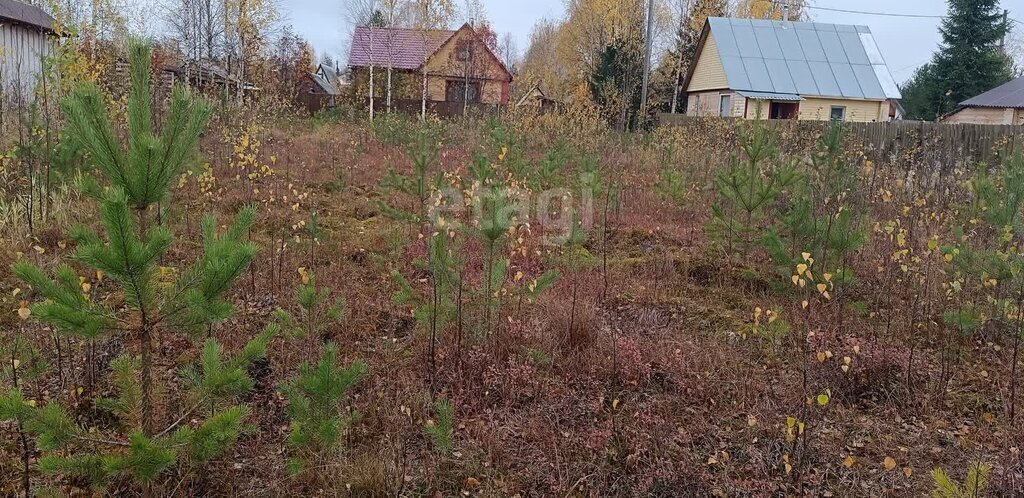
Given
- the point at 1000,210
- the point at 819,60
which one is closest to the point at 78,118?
the point at 1000,210

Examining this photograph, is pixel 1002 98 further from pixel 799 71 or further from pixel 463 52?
pixel 463 52

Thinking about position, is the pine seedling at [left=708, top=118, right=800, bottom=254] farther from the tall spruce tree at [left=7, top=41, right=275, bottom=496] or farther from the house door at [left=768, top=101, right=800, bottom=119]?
the house door at [left=768, top=101, right=800, bottom=119]

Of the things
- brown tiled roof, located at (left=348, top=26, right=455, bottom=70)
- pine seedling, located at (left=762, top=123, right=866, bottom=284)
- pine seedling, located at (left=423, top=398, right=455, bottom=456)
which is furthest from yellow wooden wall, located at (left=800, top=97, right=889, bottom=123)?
pine seedling, located at (left=423, top=398, right=455, bottom=456)

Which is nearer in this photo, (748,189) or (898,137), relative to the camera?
(748,189)

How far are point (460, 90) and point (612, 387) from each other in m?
30.0

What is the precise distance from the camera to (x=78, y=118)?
6.36 feet

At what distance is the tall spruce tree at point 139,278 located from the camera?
1.85m

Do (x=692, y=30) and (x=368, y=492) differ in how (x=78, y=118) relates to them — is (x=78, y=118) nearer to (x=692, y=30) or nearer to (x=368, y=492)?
(x=368, y=492)

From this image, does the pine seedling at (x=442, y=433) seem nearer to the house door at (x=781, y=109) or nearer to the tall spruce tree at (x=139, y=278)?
the tall spruce tree at (x=139, y=278)

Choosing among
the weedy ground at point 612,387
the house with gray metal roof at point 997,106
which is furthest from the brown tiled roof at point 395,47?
the weedy ground at point 612,387

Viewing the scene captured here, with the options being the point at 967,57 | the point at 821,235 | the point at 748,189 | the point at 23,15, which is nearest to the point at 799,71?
the point at 967,57

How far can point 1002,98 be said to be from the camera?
86.2ft

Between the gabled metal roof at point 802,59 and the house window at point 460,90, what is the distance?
446 inches

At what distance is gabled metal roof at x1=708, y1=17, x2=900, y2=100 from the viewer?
22.7 metres
